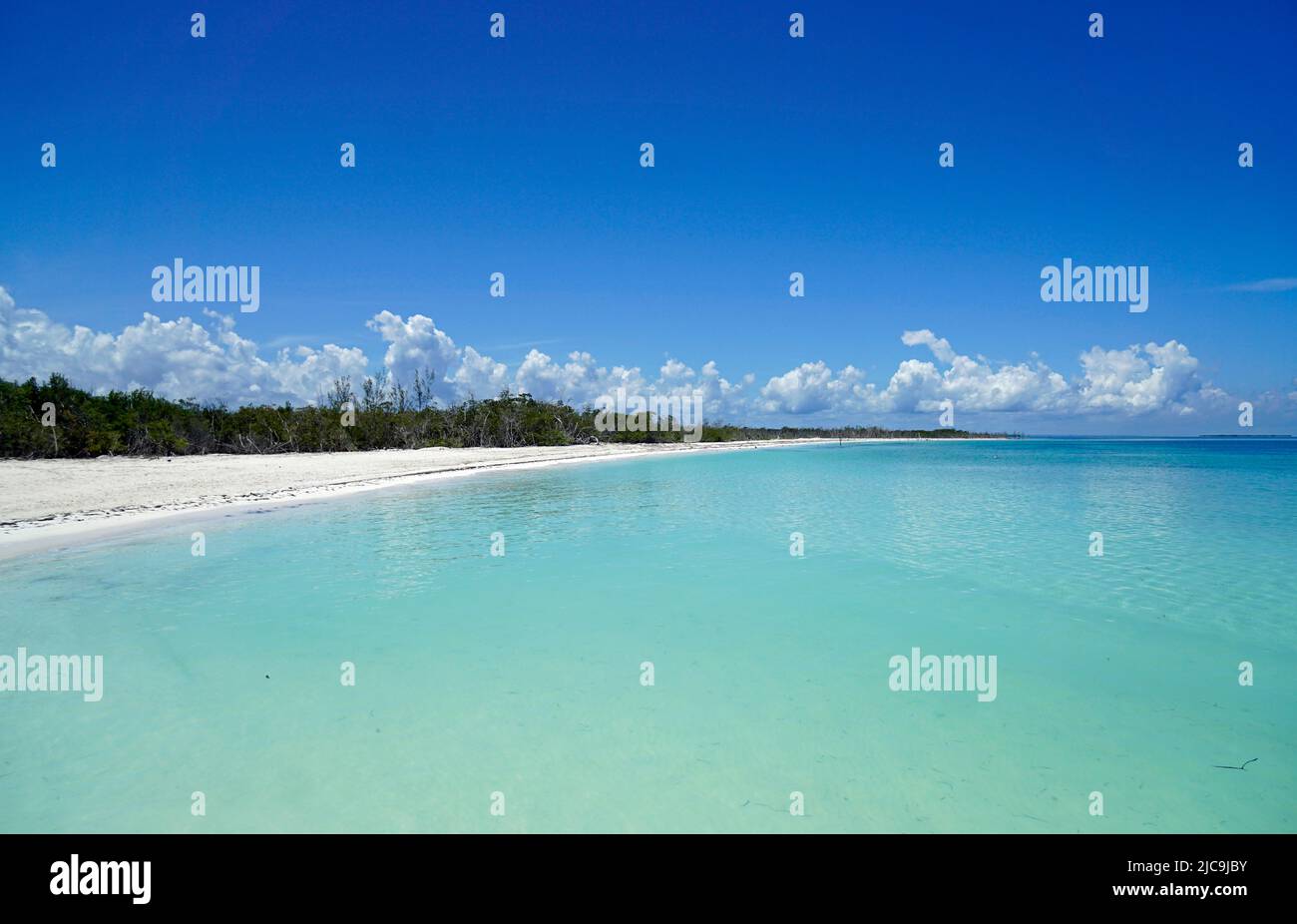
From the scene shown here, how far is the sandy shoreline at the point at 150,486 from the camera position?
14.2m

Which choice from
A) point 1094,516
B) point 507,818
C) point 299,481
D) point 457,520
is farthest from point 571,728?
point 299,481

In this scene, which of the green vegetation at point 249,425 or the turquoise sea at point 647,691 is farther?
the green vegetation at point 249,425

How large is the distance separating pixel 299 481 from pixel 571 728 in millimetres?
25015

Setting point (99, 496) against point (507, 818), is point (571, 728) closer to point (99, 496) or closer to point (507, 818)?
point (507, 818)

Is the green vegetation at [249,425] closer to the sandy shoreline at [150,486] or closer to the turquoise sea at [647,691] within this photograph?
the sandy shoreline at [150,486]

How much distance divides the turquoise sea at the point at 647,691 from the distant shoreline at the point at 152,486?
3.22 metres

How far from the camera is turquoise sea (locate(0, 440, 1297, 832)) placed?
13.3 feet

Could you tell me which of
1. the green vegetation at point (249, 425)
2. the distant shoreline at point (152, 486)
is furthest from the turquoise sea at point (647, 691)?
the green vegetation at point (249, 425)

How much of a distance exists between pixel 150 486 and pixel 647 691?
22.5m

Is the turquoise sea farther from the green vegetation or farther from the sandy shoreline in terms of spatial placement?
the green vegetation

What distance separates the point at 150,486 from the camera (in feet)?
69.5

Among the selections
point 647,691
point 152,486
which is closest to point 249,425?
point 152,486

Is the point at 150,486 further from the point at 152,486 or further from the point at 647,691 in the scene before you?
the point at 647,691

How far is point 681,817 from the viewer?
3.93 m
